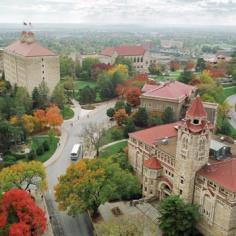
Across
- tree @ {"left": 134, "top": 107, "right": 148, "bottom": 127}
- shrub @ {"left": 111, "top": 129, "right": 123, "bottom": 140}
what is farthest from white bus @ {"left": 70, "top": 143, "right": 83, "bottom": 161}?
tree @ {"left": 134, "top": 107, "right": 148, "bottom": 127}

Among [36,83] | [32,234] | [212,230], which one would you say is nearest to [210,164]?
[212,230]

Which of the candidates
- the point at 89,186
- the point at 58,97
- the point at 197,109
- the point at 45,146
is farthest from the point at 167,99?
the point at 89,186

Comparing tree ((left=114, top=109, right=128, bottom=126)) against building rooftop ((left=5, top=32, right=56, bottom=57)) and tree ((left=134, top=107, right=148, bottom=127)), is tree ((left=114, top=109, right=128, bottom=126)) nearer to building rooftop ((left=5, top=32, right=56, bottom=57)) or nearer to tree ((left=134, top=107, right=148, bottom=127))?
tree ((left=134, top=107, right=148, bottom=127))

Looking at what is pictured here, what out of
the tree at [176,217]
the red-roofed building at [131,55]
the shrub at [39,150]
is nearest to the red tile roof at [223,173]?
the tree at [176,217]

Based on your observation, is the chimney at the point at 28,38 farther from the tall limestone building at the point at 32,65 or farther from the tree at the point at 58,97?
the tree at the point at 58,97

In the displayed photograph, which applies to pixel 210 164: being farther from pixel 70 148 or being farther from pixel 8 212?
pixel 70 148

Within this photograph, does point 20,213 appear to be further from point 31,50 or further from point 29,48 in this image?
point 29,48
